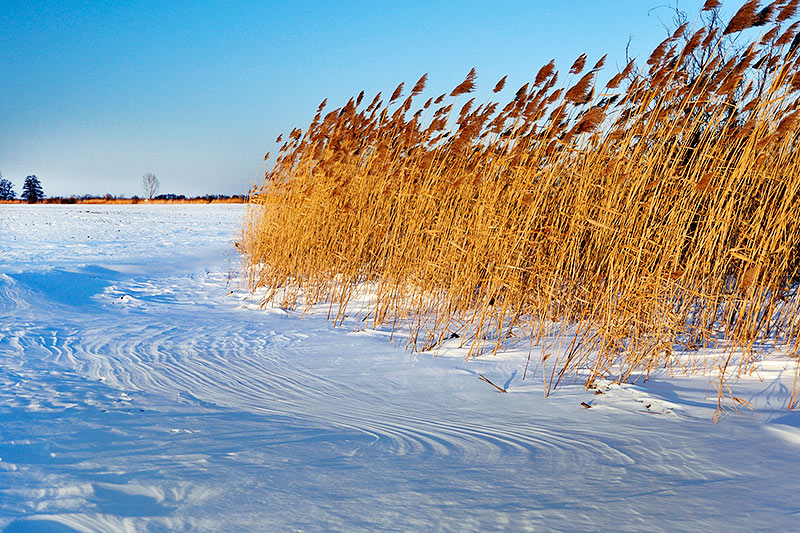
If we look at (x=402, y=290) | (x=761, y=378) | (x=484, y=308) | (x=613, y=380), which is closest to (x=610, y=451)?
(x=613, y=380)

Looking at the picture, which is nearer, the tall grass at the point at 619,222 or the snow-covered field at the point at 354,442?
the snow-covered field at the point at 354,442

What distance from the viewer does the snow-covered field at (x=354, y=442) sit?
125cm

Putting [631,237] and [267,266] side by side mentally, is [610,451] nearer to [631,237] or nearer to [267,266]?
[631,237]

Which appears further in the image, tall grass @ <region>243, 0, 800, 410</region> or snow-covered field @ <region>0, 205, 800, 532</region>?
tall grass @ <region>243, 0, 800, 410</region>

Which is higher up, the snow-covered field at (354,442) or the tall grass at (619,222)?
the tall grass at (619,222)

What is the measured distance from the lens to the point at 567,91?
3.29 m

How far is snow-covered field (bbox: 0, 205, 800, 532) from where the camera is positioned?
1253 millimetres

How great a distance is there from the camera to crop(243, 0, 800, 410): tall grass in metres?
2.66

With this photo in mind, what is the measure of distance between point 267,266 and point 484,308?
294 centimetres

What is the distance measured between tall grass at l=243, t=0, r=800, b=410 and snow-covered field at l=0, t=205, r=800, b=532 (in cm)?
32

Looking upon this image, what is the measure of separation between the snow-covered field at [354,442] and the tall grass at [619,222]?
1.06 ft

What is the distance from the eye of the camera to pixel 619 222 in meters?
2.88

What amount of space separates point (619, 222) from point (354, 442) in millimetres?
1907

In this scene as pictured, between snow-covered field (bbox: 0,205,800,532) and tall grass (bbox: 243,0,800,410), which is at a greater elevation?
tall grass (bbox: 243,0,800,410)
